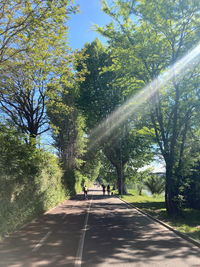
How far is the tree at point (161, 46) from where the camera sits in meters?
11.1

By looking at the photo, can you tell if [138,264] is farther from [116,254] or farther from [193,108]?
[193,108]

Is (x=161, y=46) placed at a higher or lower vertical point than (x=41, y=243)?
higher

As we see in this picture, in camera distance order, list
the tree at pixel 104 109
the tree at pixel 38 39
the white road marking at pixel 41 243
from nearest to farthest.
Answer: the white road marking at pixel 41 243 → the tree at pixel 38 39 → the tree at pixel 104 109

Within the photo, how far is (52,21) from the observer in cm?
902

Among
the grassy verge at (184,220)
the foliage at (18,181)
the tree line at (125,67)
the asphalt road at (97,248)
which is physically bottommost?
the grassy verge at (184,220)

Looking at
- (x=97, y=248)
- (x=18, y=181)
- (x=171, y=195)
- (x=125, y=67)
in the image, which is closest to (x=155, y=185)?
(x=171, y=195)

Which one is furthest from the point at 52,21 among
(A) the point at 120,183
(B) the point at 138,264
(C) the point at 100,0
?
(A) the point at 120,183

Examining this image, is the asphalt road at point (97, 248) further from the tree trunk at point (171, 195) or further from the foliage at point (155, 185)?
the foliage at point (155, 185)

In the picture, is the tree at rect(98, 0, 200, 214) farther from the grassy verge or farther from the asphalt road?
the asphalt road

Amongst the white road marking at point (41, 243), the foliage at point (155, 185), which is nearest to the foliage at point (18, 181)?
the white road marking at point (41, 243)

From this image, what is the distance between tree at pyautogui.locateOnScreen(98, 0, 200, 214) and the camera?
1108 cm

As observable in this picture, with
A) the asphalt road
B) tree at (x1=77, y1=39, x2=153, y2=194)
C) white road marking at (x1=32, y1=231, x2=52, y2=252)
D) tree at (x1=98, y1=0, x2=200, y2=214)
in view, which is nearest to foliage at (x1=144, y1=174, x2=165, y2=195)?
tree at (x1=77, y1=39, x2=153, y2=194)

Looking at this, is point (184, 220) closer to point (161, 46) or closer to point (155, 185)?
point (161, 46)

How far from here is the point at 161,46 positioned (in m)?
12.1
